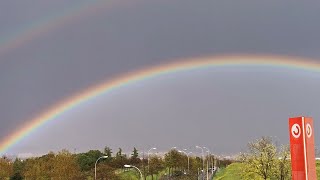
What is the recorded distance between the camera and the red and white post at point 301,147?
51.6 feet

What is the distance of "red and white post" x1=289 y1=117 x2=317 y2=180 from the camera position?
51.6 feet

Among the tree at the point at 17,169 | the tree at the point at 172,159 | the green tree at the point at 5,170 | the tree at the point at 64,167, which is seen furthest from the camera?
the tree at the point at 172,159

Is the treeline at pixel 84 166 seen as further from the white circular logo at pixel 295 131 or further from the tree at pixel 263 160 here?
the white circular logo at pixel 295 131

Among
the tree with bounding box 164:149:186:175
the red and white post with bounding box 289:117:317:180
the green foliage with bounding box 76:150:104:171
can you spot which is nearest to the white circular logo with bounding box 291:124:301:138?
the red and white post with bounding box 289:117:317:180

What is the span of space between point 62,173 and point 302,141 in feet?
259

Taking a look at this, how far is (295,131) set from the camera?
16016 millimetres

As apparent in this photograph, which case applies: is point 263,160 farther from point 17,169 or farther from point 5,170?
point 17,169

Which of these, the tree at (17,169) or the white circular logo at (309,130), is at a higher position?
the white circular logo at (309,130)

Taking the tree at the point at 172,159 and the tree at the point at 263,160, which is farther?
the tree at the point at 172,159

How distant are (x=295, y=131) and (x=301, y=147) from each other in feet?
2.00

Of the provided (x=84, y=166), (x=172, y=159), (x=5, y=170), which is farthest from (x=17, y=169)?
(x=172, y=159)

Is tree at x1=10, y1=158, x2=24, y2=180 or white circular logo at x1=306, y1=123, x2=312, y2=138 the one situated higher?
white circular logo at x1=306, y1=123, x2=312, y2=138

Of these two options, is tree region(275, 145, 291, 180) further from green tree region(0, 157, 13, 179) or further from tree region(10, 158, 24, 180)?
tree region(10, 158, 24, 180)

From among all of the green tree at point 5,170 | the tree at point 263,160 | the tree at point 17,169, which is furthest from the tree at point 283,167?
the tree at point 17,169
